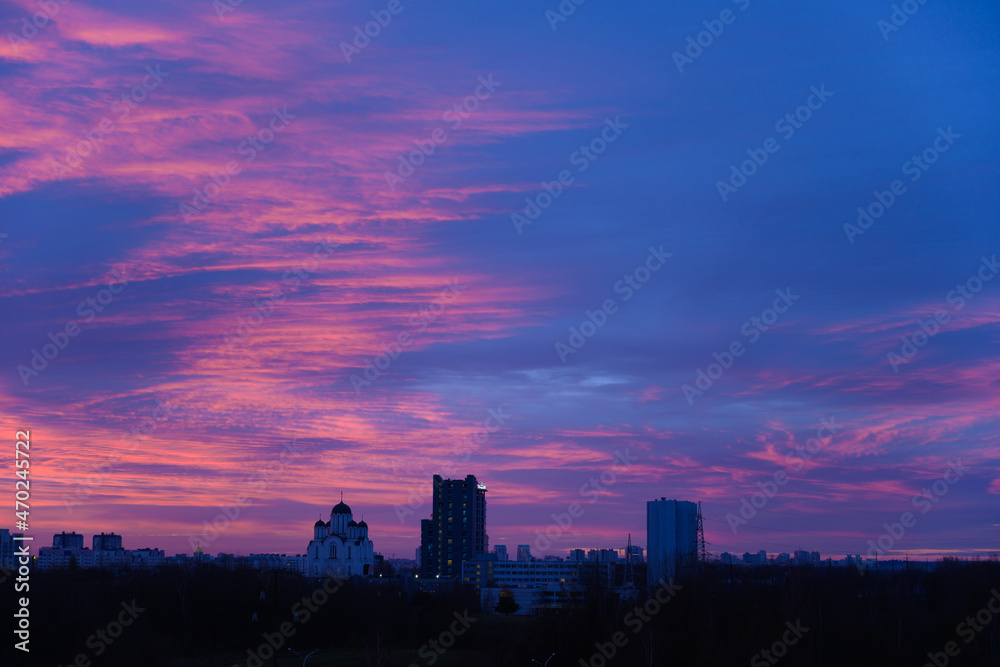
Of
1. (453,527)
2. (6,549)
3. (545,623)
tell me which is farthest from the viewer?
(453,527)

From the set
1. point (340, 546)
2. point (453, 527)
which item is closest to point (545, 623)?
point (340, 546)

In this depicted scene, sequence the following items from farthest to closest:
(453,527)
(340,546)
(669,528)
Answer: (453,527) < (340,546) < (669,528)

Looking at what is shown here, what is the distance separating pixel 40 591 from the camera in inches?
2366

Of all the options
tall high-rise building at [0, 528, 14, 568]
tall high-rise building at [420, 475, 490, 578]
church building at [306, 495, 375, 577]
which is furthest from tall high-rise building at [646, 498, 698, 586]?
tall high-rise building at [420, 475, 490, 578]

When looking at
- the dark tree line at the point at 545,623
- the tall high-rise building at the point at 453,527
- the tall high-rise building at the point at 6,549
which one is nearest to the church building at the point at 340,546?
the tall high-rise building at the point at 453,527

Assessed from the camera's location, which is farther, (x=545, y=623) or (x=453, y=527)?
(x=453, y=527)

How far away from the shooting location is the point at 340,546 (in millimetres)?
149625

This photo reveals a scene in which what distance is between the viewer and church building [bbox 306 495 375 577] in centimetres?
14794

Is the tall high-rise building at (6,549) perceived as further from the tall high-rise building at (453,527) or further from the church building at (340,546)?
the tall high-rise building at (453,527)

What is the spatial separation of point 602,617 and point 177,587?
31131mm

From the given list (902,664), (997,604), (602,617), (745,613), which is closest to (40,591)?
(602,617)

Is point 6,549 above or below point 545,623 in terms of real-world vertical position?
above

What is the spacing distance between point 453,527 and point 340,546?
45.8 meters

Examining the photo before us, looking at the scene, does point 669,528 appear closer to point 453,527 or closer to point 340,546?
point 340,546
